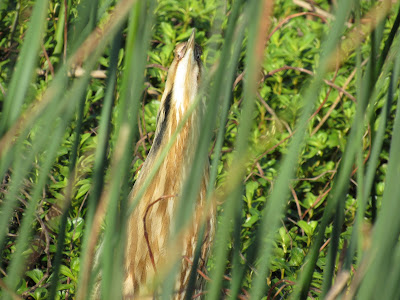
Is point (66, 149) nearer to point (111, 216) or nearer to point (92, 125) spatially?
point (92, 125)

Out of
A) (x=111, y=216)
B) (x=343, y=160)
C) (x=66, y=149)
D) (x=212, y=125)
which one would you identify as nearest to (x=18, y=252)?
(x=111, y=216)

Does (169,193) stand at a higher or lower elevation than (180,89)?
lower

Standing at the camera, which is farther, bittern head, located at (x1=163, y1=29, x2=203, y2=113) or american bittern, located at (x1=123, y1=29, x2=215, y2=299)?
bittern head, located at (x1=163, y1=29, x2=203, y2=113)

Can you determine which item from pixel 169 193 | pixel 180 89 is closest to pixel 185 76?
pixel 180 89

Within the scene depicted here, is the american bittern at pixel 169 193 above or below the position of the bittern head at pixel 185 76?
below

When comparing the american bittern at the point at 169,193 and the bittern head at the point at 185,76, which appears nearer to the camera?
the american bittern at the point at 169,193

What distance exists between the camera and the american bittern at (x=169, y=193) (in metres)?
1.34

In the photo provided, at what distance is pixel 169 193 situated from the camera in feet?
4.62

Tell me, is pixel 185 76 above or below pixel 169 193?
above

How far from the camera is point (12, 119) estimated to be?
0.73 meters

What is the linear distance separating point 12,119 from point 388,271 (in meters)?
0.44

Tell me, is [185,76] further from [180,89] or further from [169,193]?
[169,193]

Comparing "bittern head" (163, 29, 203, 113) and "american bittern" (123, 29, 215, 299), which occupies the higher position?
"bittern head" (163, 29, 203, 113)

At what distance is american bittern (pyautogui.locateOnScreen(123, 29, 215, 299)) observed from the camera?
4.41ft
